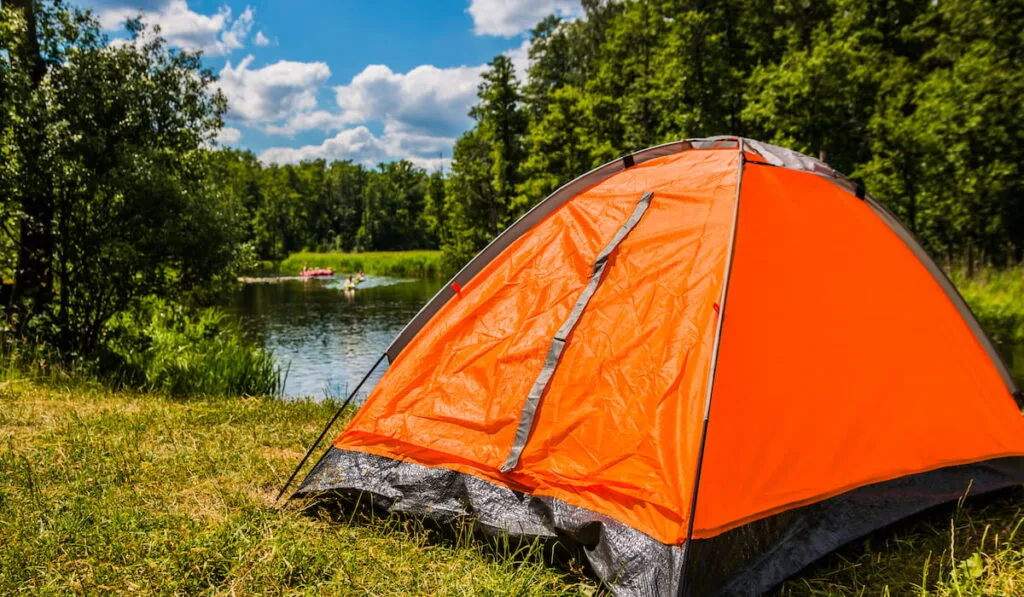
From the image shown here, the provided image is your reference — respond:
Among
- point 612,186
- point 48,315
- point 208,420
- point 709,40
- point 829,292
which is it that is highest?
point 709,40

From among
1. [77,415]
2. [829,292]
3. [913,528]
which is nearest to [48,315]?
[77,415]

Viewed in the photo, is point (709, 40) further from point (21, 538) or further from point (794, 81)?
point (21, 538)

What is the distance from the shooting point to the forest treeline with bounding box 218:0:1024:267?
15195mm

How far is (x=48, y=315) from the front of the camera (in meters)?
6.93

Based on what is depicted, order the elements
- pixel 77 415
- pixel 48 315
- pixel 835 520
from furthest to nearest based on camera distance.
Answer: pixel 48 315
pixel 77 415
pixel 835 520

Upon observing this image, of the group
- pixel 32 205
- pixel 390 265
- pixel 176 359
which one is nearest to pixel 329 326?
pixel 176 359

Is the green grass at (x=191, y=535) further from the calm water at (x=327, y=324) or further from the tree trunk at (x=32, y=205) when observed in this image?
the calm water at (x=327, y=324)

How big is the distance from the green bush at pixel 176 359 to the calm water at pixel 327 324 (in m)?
0.62

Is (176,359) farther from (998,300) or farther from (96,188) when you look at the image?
(998,300)

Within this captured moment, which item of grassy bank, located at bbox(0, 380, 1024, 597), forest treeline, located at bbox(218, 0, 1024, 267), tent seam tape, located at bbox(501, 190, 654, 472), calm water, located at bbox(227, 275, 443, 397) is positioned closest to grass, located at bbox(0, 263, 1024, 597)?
grassy bank, located at bbox(0, 380, 1024, 597)

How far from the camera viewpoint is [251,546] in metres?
2.71

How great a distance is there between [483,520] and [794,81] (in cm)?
1721

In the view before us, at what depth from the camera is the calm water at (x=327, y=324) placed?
35.0ft

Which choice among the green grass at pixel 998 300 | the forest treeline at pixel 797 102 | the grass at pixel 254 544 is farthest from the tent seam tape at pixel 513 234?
the green grass at pixel 998 300
